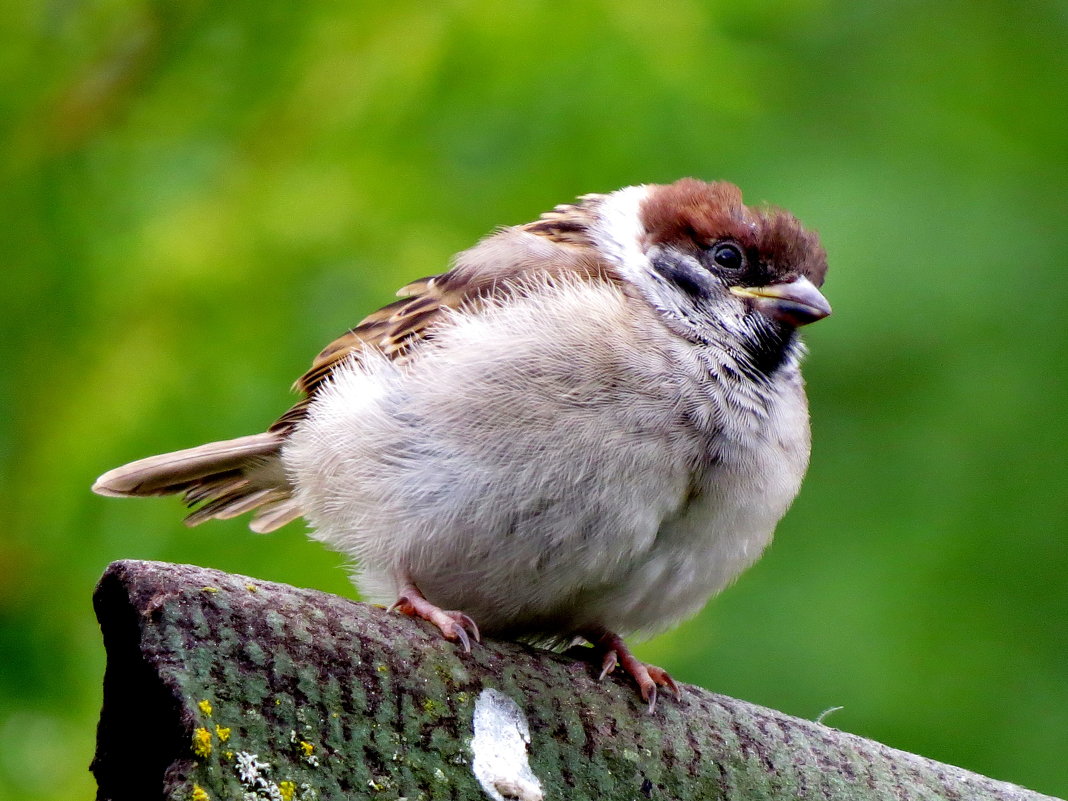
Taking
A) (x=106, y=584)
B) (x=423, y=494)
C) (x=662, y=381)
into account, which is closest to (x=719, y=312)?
(x=662, y=381)

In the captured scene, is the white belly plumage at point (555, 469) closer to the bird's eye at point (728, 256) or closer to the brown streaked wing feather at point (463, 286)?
the brown streaked wing feather at point (463, 286)

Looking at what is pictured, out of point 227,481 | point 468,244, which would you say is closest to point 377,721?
point 227,481

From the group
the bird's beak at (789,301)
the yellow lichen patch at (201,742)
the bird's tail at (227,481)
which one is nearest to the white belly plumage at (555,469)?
the bird's beak at (789,301)

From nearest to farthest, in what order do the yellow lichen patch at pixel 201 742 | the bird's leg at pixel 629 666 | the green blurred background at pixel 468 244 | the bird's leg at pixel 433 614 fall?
the yellow lichen patch at pixel 201 742 < the bird's leg at pixel 433 614 < the bird's leg at pixel 629 666 < the green blurred background at pixel 468 244

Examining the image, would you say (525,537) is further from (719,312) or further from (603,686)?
(719,312)

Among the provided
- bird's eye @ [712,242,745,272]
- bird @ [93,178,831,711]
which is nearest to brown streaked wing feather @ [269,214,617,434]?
bird @ [93,178,831,711]

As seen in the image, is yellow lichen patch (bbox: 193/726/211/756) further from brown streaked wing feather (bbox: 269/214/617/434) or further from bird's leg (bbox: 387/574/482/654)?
brown streaked wing feather (bbox: 269/214/617/434)
